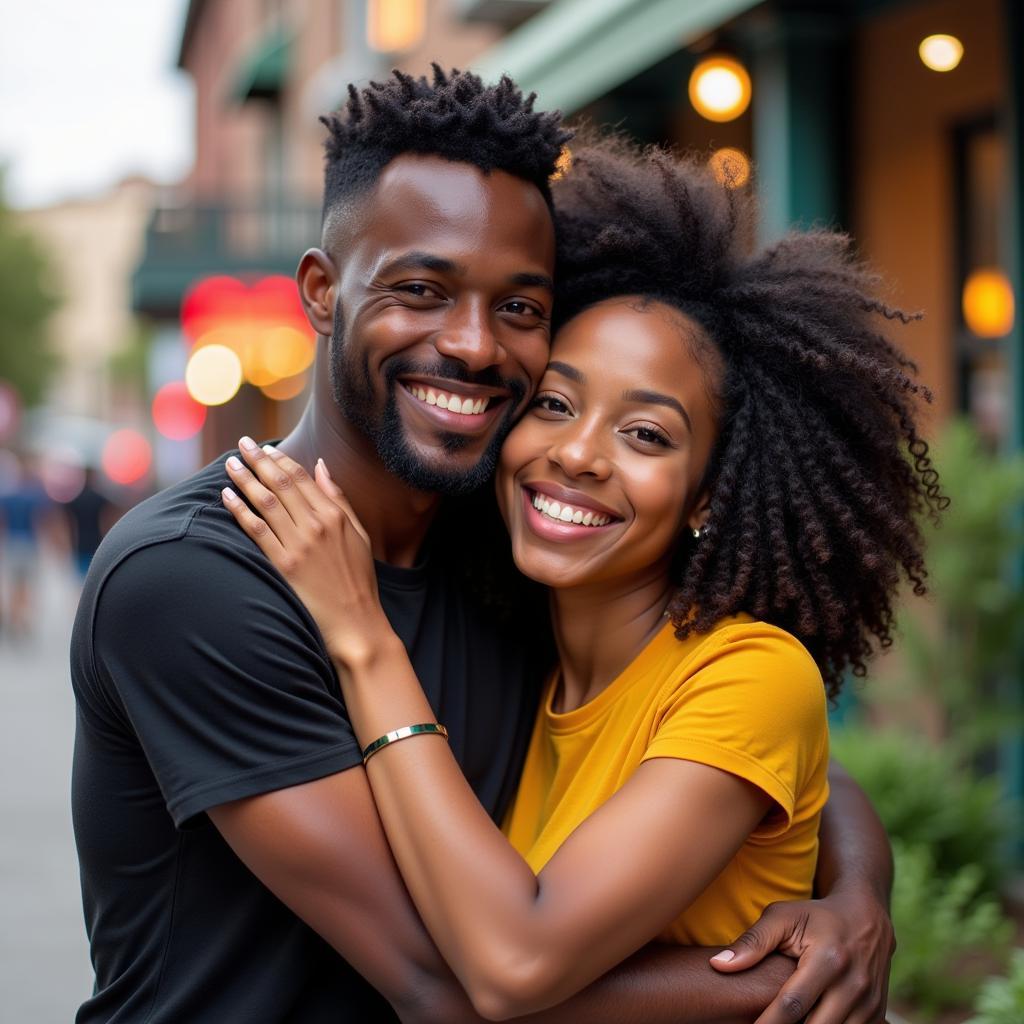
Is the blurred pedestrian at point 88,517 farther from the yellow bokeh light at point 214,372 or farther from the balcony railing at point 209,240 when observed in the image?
the balcony railing at point 209,240

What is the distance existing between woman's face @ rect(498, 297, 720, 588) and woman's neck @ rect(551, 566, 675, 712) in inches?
2.0

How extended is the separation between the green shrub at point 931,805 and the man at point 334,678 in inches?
105

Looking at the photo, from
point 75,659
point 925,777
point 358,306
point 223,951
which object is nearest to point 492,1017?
point 223,951

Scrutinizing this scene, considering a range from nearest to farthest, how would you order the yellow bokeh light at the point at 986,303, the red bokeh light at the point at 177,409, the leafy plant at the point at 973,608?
1. the leafy plant at the point at 973,608
2. the yellow bokeh light at the point at 986,303
3. the red bokeh light at the point at 177,409

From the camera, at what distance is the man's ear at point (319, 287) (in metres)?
2.85

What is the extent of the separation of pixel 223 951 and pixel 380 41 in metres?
13.6

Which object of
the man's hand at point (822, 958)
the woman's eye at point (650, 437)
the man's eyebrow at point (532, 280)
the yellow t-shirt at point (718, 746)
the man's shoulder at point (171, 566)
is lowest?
→ the man's hand at point (822, 958)

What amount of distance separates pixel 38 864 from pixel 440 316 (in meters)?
5.36

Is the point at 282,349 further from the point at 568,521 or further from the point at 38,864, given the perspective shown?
the point at 568,521

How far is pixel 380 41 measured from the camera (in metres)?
14.7

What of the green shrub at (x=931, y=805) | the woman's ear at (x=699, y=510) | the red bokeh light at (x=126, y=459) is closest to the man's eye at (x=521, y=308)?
the woman's ear at (x=699, y=510)

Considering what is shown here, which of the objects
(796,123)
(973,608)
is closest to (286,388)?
(796,123)

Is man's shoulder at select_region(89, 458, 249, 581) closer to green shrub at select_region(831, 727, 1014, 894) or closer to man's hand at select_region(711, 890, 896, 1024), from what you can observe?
man's hand at select_region(711, 890, 896, 1024)

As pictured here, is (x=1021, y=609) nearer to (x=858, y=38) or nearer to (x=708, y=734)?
(x=858, y=38)
